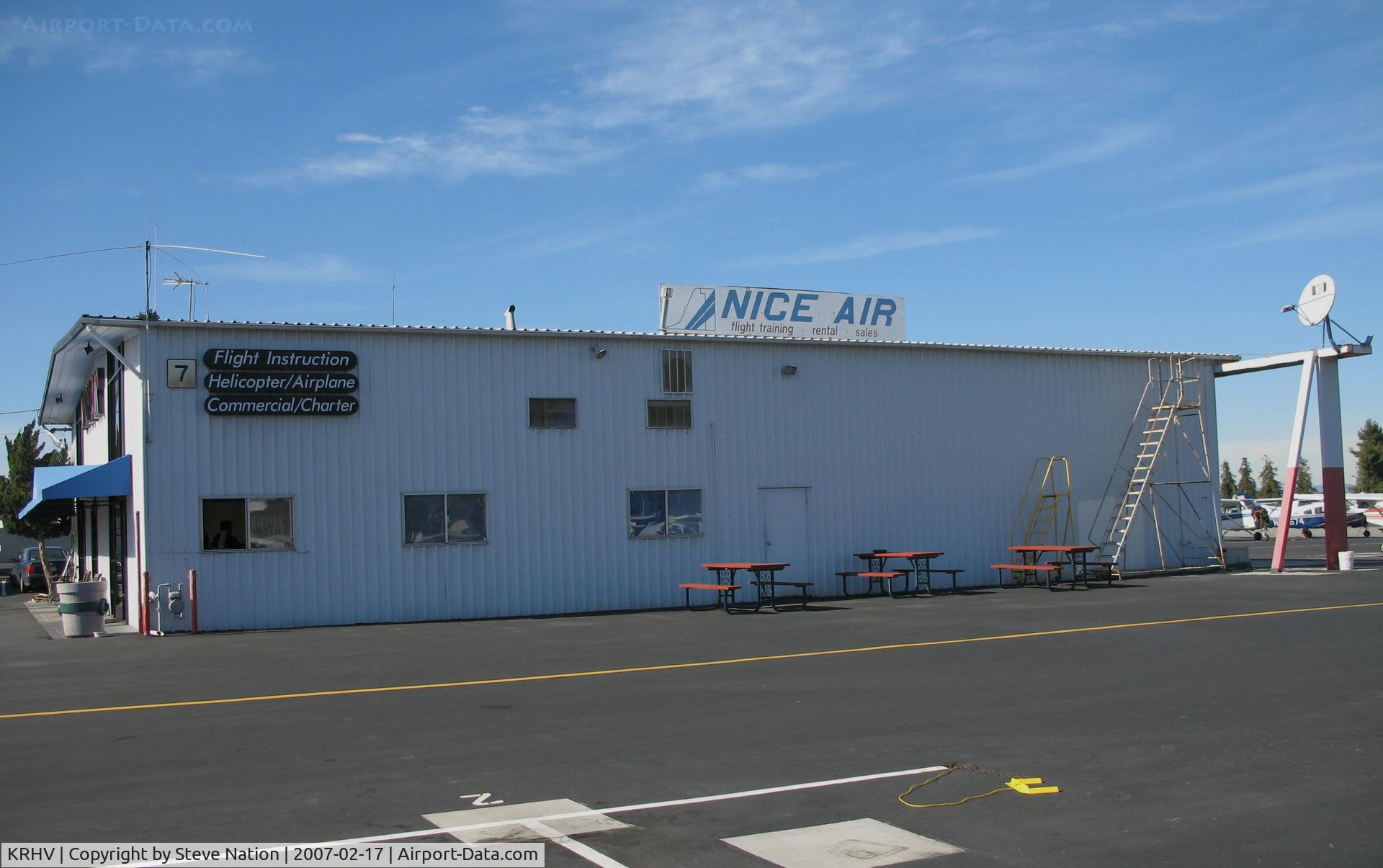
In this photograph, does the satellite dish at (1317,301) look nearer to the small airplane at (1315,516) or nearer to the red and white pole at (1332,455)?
the red and white pole at (1332,455)

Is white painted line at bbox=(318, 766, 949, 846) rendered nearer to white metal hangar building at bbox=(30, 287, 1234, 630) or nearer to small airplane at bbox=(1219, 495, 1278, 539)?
white metal hangar building at bbox=(30, 287, 1234, 630)

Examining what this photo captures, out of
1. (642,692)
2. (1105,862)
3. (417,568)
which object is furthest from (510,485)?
(1105,862)

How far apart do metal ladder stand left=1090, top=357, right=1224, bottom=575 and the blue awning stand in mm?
20791

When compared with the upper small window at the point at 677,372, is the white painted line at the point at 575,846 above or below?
below

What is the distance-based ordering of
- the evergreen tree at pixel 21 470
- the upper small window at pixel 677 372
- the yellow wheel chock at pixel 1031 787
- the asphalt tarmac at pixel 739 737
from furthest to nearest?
1. the evergreen tree at pixel 21 470
2. the upper small window at pixel 677 372
3. the yellow wheel chock at pixel 1031 787
4. the asphalt tarmac at pixel 739 737

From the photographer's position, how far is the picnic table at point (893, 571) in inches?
939

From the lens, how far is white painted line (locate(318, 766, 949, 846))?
263 inches

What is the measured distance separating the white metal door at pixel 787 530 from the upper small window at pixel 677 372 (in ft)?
8.92

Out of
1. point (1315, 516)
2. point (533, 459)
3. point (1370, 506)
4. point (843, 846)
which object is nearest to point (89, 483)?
point (533, 459)

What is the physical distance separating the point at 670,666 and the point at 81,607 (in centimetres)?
1110

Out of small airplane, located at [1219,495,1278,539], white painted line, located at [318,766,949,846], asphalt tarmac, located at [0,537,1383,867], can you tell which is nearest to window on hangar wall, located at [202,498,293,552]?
asphalt tarmac, located at [0,537,1383,867]

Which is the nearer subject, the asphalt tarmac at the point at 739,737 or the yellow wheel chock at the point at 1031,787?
the asphalt tarmac at the point at 739,737

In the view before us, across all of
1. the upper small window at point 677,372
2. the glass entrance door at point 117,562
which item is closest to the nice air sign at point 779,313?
the upper small window at point 677,372

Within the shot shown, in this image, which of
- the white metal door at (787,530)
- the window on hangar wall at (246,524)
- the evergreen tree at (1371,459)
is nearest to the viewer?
the window on hangar wall at (246,524)
